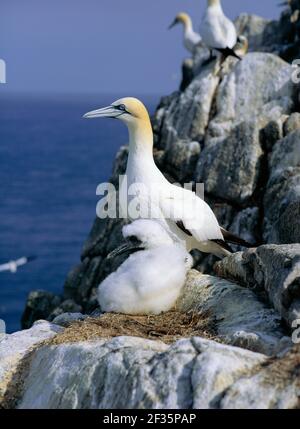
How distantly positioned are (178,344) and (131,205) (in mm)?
3001

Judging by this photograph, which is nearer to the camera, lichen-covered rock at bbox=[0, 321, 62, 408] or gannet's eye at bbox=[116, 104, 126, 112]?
lichen-covered rock at bbox=[0, 321, 62, 408]

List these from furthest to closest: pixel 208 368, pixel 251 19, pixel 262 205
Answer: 1. pixel 251 19
2. pixel 262 205
3. pixel 208 368

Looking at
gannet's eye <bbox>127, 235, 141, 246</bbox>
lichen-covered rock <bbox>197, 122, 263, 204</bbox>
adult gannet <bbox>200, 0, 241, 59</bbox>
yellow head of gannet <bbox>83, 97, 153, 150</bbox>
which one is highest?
adult gannet <bbox>200, 0, 241, 59</bbox>

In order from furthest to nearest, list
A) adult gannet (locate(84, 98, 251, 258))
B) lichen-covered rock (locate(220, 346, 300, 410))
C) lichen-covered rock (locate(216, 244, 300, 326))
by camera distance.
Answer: adult gannet (locate(84, 98, 251, 258))
lichen-covered rock (locate(216, 244, 300, 326))
lichen-covered rock (locate(220, 346, 300, 410))

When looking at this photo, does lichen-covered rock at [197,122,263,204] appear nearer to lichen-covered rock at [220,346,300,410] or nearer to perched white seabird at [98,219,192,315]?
perched white seabird at [98,219,192,315]

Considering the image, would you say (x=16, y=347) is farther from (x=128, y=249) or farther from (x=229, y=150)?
(x=229, y=150)

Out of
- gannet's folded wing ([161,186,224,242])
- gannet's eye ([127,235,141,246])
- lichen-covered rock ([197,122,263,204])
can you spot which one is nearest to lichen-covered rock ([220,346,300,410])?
gannet's eye ([127,235,141,246])

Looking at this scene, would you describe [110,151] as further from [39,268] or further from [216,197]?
[216,197]

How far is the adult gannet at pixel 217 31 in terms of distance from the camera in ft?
54.9

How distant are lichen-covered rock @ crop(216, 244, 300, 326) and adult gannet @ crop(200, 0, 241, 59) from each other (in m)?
10.5

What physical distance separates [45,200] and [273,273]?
67.1m

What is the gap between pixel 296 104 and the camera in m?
14.1

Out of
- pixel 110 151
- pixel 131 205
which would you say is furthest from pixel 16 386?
pixel 110 151

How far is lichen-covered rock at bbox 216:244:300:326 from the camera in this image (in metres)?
5.30
